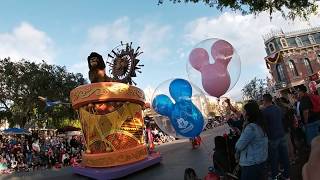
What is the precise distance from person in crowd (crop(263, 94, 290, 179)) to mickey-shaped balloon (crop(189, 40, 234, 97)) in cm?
92

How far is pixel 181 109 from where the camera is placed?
297 inches

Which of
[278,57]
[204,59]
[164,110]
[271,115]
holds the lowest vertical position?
[271,115]

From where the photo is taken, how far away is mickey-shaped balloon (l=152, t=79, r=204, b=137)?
293 inches

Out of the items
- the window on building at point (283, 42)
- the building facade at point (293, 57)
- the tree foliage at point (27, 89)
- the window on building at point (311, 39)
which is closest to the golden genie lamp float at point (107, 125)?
the tree foliage at point (27, 89)

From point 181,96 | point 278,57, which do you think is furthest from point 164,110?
point 278,57

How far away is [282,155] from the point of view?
7215 mm

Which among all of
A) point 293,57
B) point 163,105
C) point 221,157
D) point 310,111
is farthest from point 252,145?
point 293,57

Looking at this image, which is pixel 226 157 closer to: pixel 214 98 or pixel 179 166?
pixel 214 98

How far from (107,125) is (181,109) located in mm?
4378

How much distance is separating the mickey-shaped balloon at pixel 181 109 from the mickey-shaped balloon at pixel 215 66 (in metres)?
0.40

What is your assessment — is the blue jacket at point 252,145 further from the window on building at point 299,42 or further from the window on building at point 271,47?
the window on building at point 299,42

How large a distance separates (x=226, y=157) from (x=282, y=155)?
993mm

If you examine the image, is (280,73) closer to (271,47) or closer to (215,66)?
(271,47)

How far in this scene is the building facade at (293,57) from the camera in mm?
53531
